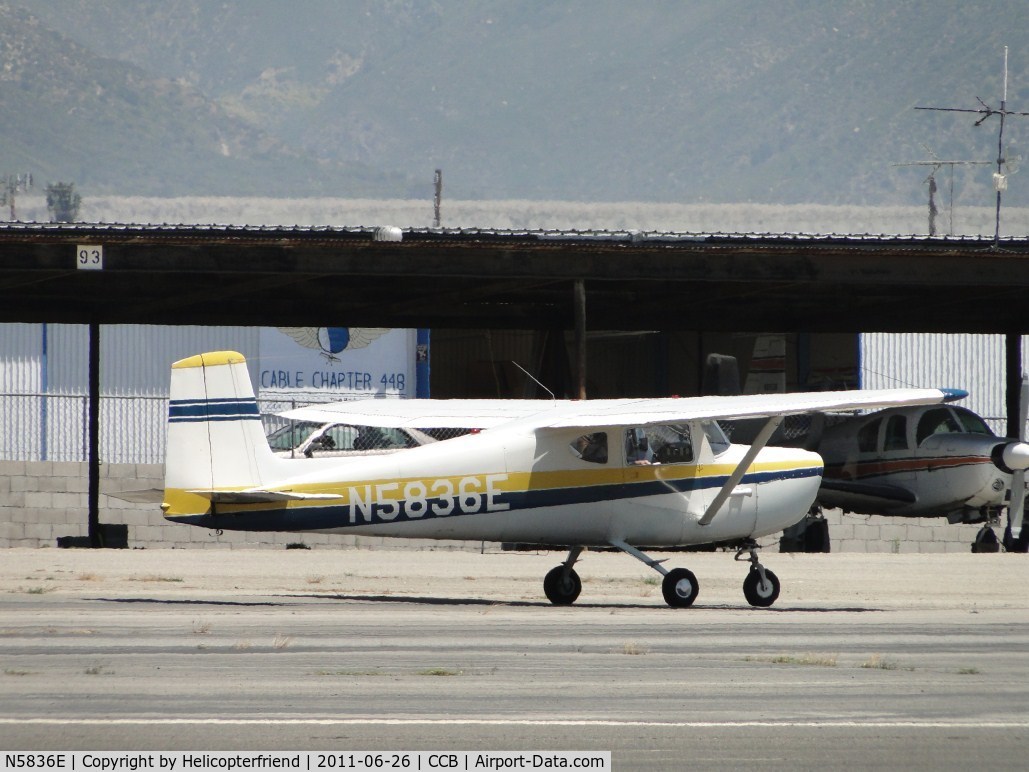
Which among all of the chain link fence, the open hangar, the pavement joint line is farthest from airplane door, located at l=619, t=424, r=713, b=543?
the chain link fence

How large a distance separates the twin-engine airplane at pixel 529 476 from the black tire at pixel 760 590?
2 centimetres

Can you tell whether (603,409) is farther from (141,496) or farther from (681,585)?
(141,496)

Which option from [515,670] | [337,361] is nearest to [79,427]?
[337,361]

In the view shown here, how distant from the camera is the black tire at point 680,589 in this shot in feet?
51.3

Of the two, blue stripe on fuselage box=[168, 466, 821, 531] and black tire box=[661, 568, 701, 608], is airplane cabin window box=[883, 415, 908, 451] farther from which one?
black tire box=[661, 568, 701, 608]

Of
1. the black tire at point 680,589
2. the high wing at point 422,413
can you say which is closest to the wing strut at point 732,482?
the black tire at point 680,589

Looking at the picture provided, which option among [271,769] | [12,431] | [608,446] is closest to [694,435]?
[608,446]

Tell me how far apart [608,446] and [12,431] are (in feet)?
77.1

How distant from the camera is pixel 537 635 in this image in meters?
12.8

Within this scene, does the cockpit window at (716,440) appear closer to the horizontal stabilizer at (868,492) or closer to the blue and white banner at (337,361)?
the horizontal stabilizer at (868,492)

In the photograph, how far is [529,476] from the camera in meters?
15.2

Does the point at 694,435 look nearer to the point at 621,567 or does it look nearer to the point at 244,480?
the point at 244,480

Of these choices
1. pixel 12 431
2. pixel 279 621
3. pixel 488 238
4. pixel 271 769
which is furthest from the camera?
pixel 12 431

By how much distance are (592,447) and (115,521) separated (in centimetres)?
1631
